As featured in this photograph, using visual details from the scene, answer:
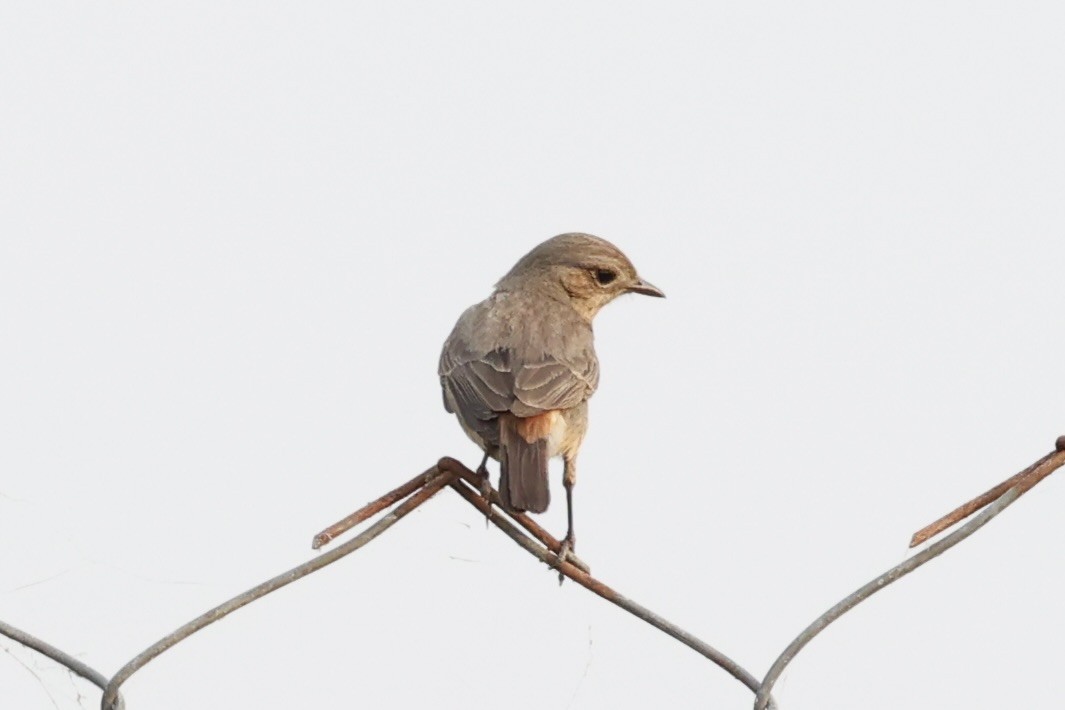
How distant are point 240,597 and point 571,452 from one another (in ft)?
10.6

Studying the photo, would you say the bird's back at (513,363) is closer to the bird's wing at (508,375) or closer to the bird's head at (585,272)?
the bird's wing at (508,375)

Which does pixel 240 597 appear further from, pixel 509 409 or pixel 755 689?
pixel 509 409

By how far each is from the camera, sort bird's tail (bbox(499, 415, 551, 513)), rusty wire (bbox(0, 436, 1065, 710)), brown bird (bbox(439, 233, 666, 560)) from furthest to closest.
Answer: brown bird (bbox(439, 233, 666, 560)), bird's tail (bbox(499, 415, 551, 513)), rusty wire (bbox(0, 436, 1065, 710))

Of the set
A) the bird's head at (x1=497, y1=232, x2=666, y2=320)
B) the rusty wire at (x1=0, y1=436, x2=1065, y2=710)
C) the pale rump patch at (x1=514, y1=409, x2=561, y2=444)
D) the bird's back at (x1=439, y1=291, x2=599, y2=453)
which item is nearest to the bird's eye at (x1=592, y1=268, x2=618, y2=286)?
the bird's head at (x1=497, y1=232, x2=666, y2=320)

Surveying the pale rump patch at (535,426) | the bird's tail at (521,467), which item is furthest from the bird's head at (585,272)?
the bird's tail at (521,467)

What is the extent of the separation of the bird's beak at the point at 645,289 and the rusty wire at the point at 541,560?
372cm

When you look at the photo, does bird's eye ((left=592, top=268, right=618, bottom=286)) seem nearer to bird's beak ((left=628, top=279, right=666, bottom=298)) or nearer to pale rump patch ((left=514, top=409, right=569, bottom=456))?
bird's beak ((left=628, top=279, right=666, bottom=298))

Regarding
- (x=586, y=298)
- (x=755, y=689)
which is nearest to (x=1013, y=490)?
(x=755, y=689)

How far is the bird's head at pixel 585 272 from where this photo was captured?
24.2 ft

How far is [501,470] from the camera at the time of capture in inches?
220

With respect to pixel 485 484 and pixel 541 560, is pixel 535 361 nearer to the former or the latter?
pixel 485 484

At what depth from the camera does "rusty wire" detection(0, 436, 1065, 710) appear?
3344mm

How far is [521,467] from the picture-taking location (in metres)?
5.62

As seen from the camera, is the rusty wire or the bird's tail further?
the bird's tail
